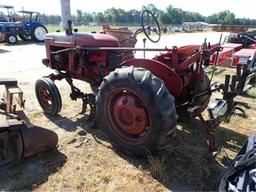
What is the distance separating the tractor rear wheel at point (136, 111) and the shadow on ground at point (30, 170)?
0.71 metres

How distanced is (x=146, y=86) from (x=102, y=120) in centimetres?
87

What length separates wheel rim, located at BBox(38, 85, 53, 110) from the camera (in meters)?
4.98

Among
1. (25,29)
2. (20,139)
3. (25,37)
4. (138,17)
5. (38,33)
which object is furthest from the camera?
(138,17)

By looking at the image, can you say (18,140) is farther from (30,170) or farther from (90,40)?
(90,40)

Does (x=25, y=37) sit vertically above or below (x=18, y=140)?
above

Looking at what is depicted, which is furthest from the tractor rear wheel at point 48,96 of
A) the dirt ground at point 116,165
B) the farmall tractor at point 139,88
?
the dirt ground at point 116,165

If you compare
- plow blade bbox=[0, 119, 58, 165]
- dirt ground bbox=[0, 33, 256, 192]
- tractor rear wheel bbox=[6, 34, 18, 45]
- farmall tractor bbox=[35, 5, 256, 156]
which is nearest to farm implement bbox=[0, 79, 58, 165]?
plow blade bbox=[0, 119, 58, 165]

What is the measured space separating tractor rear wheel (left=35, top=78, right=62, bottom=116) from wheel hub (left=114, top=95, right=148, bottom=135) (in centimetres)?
154

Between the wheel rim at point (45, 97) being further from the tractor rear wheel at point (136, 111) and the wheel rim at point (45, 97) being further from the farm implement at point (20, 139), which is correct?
the tractor rear wheel at point (136, 111)

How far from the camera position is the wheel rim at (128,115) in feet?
10.8

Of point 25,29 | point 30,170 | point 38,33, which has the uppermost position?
point 25,29

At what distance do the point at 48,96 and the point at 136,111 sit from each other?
223cm

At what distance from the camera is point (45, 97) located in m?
5.06

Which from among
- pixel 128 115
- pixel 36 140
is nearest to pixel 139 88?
pixel 128 115
